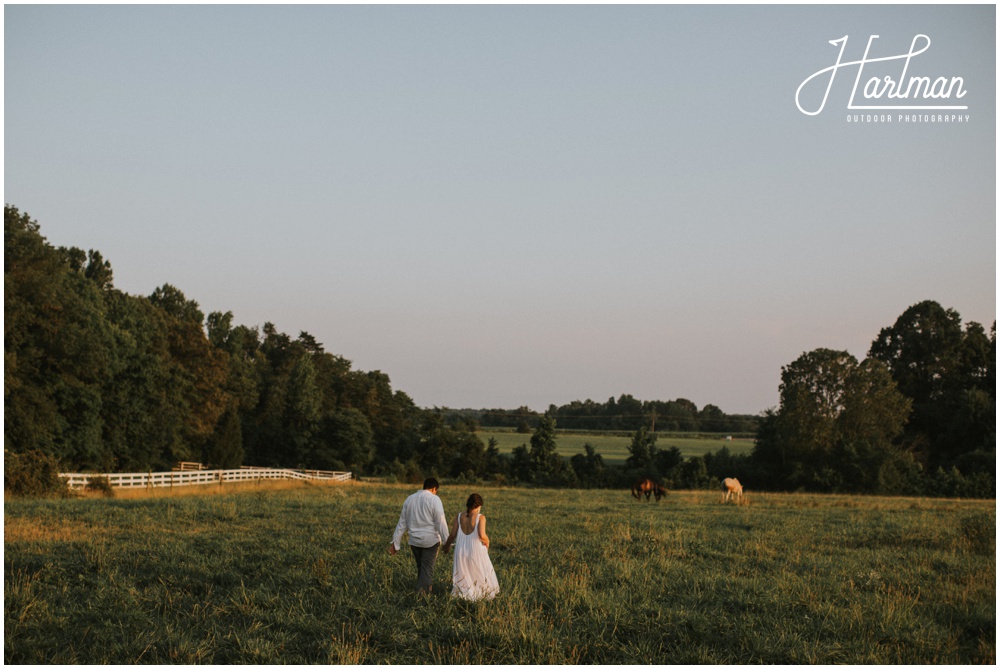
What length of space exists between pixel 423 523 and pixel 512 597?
145 cm

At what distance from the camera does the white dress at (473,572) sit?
10250 mm

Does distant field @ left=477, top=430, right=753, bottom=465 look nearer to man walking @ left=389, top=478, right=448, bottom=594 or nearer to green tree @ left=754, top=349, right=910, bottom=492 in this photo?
→ green tree @ left=754, top=349, right=910, bottom=492

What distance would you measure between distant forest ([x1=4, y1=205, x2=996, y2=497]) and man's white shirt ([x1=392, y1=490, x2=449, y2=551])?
80.5ft

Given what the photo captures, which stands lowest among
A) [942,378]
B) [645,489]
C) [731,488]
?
[645,489]

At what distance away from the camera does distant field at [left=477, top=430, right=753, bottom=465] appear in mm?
86188

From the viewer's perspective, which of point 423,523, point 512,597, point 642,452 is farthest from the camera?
point 642,452

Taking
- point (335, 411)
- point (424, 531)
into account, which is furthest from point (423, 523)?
point (335, 411)

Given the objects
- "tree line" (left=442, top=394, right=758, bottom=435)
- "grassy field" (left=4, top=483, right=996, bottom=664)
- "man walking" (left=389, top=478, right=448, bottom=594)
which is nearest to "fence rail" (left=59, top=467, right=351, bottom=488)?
"grassy field" (left=4, top=483, right=996, bottom=664)

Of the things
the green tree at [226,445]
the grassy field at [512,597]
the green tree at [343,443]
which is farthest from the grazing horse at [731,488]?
the green tree at [343,443]

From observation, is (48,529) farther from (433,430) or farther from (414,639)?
(433,430)

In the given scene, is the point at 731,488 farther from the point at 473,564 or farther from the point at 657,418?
the point at 657,418

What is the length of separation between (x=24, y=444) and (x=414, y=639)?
37.0 m

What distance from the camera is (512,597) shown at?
1020cm

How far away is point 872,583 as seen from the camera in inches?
484
